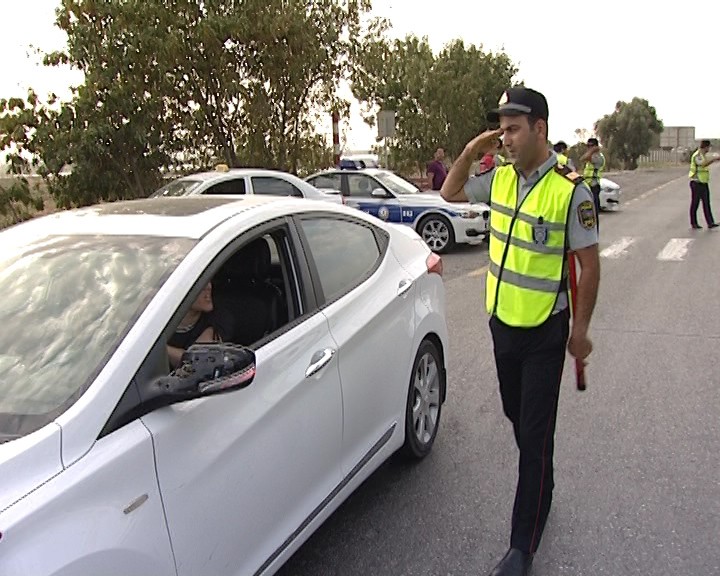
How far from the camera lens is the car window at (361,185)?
1287 centimetres

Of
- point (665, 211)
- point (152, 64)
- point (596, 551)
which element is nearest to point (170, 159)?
point (152, 64)

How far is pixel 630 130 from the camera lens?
65.7 m

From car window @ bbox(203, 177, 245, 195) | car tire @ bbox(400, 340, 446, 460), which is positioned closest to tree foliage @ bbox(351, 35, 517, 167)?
car window @ bbox(203, 177, 245, 195)

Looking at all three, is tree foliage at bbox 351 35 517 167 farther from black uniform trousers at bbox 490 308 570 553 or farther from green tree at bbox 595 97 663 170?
green tree at bbox 595 97 663 170

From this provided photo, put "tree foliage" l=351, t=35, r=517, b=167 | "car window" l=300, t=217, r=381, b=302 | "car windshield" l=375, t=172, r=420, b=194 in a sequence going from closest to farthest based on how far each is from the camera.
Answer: "car window" l=300, t=217, r=381, b=302
"car windshield" l=375, t=172, r=420, b=194
"tree foliage" l=351, t=35, r=517, b=167

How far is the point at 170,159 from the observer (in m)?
16.1

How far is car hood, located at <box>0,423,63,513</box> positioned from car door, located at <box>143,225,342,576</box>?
0.28 m

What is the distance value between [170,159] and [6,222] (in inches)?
147

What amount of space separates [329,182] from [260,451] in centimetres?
1099

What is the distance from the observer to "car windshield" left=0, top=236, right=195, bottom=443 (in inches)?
80.0

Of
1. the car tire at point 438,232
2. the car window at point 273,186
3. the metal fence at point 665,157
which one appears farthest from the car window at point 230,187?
the metal fence at point 665,157

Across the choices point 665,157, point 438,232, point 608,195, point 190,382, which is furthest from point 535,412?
point 665,157

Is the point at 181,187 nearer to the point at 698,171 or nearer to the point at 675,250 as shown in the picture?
the point at 675,250

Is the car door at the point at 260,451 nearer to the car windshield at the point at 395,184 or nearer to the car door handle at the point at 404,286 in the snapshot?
the car door handle at the point at 404,286
